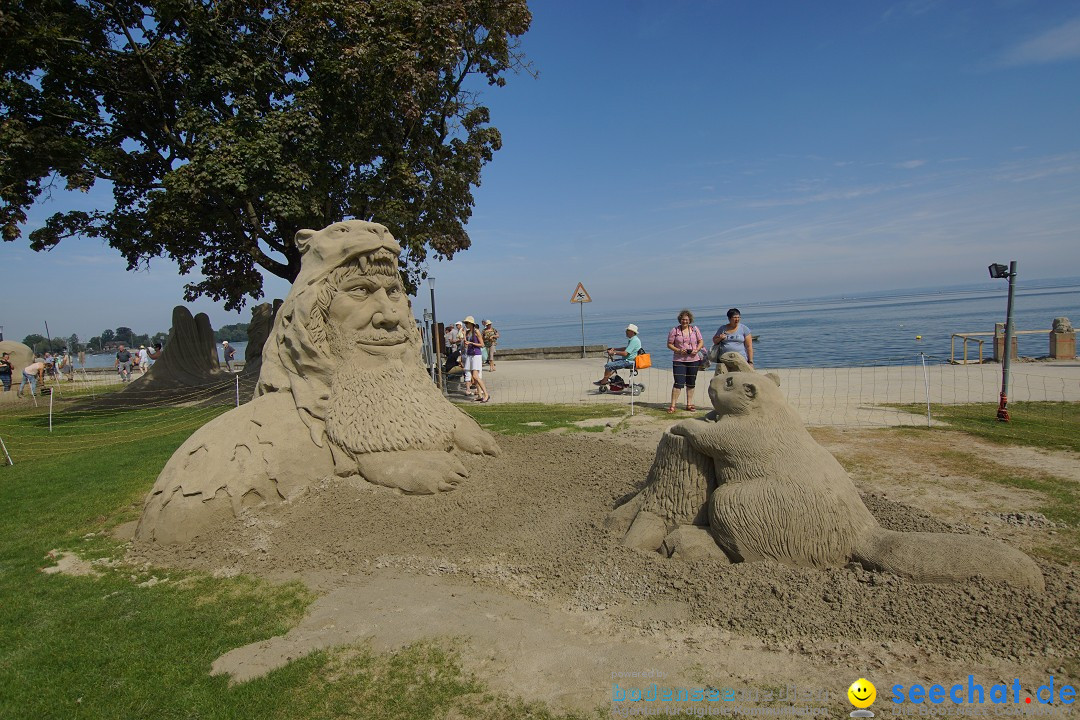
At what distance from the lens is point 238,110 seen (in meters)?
10.7

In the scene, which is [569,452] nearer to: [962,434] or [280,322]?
[280,322]

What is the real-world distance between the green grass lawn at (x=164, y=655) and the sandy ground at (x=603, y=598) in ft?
0.48

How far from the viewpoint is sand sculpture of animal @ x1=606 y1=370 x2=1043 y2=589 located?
9.80 feet

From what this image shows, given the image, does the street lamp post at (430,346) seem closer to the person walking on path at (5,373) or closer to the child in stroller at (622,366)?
the child in stroller at (622,366)

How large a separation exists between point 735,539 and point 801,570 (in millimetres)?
382

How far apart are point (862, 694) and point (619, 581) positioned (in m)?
1.40

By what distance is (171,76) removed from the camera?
37.3 ft

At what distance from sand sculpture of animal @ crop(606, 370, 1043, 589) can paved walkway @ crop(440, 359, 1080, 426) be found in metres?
5.70

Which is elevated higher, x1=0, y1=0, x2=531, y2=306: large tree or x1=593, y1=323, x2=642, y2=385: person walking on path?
x1=0, y1=0, x2=531, y2=306: large tree

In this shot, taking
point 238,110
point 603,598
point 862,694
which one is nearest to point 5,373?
point 238,110

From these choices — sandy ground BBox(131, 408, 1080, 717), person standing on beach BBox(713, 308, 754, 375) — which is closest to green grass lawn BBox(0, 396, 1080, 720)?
sandy ground BBox(131, 408, 1080, 717)

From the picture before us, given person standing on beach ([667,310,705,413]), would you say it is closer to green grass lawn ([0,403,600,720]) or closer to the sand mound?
the sand mound

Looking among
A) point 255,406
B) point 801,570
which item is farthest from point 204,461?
point 801,570

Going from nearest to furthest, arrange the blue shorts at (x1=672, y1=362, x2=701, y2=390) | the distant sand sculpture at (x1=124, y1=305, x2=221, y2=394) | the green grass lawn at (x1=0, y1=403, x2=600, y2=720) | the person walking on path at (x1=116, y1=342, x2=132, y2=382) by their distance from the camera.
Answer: the green grass lawn at (x1=0, y1=403, x2=600, y2=720) → the blue shorts at (x1=672, y1=362, x2=701, y2=390) → the distant sand sculpture at (x1=124, y1=305, x2=221, y2=394) → the person walking on path at (x1=116, y1=342, x2=132, y2=382)
